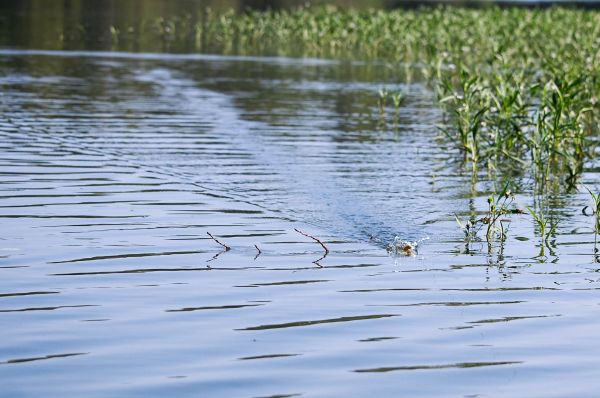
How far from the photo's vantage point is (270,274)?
9.32 m

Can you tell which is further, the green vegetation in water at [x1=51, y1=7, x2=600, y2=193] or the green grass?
the green vegetation in water at [x1=51, y1=7, x2=600, y2=193]

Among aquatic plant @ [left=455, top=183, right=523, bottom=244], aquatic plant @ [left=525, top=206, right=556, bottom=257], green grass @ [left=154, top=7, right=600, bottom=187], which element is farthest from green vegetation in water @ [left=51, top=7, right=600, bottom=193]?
aquatic plant @ [left=525, top=206, right=556, bottom=257]

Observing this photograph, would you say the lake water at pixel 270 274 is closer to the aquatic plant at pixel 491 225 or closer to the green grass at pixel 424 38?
the aquatic plant at pixel 491 225

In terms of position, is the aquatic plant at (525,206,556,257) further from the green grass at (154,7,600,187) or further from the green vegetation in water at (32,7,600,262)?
the green grass at (154,7,600,187)

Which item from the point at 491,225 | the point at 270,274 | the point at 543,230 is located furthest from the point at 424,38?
the point at 270,274

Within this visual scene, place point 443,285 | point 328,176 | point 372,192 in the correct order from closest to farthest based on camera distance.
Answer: point 443,285 < point 372,192 < point 328,176

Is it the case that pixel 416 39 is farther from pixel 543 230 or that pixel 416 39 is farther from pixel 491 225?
pixel 543 230

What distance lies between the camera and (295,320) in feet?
26.2

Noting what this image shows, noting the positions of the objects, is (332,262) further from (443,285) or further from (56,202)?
(56,202)

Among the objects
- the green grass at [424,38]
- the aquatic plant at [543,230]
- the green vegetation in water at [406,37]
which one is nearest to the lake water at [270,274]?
the aquatic plant at [543,230]

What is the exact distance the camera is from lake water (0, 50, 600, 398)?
6879mm

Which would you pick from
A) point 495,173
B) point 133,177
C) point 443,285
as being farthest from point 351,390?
point 495,173

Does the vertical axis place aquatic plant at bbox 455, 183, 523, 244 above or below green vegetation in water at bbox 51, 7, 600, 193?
below

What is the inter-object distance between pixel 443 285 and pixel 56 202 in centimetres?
475
